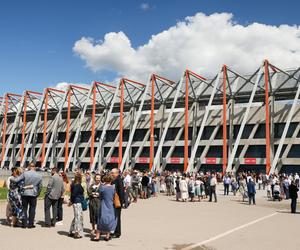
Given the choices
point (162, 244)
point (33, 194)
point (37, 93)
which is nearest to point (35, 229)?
point (33, 194)

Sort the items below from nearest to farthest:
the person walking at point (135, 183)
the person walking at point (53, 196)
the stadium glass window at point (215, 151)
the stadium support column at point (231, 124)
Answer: the person walking at point (53, 196)
the person walking at point (135, 183)
the stadium support column at point (231, 124)
the stadium glass window at point (215, 151)

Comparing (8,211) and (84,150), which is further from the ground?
(84,150)

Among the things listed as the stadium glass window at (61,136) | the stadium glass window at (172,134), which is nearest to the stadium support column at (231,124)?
the stadium glass window at (172,134)

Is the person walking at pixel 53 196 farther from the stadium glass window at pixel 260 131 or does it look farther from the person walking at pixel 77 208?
the stadium glass window at pixel 260 131

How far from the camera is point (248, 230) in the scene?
1166cm

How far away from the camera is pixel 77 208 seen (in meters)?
9.80

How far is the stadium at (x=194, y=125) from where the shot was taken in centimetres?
4747

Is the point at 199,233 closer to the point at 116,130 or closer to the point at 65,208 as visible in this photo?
the point at 65,208

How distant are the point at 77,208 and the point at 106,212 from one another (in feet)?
3.29

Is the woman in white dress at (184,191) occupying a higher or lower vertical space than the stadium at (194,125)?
lower

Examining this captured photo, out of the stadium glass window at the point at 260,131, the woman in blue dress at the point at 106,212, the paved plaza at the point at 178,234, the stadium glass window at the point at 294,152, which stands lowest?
the paved plaza at the point at 178,234

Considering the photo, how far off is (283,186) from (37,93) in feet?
181

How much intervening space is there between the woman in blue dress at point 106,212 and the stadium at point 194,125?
36.3 m

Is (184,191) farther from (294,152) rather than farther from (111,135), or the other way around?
(111,135)
